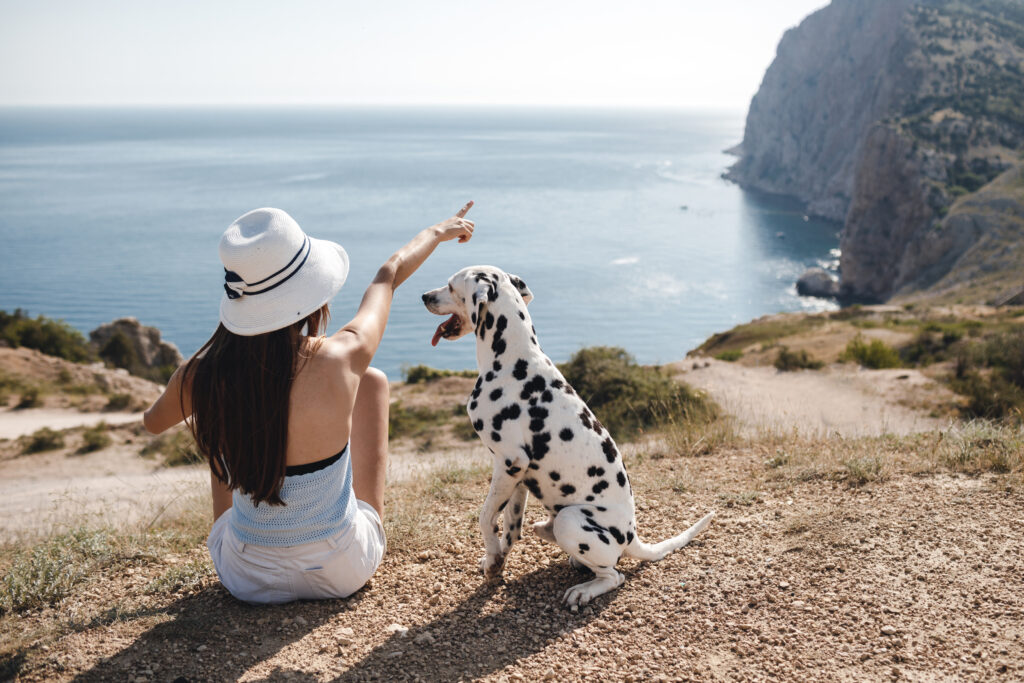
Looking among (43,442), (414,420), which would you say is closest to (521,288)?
(414,420)

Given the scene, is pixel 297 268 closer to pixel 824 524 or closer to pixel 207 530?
pixel 207 530

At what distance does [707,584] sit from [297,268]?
9.55 feet

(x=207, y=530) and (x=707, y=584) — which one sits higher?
(x=707, y=584)

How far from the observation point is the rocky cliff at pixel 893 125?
5322 cm

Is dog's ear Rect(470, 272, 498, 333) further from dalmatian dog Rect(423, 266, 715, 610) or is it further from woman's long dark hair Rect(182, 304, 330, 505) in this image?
woman's long dark hair Rect(182, 304, 330, 505)

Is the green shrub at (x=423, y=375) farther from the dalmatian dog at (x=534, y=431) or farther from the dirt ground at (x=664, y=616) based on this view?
the dalmatian dog at (x=534, y=431)

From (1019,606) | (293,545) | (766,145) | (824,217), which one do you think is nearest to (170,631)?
(293,545)

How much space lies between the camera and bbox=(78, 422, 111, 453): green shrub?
15250 millimetres

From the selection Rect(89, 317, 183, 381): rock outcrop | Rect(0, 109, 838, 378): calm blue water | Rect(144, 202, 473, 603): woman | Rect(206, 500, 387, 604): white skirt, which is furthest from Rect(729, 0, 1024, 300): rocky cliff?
Rect(144, 202, 473, 603): woman

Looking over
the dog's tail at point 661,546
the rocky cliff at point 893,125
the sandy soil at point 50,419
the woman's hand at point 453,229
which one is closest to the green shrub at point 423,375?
the sandy soil at point 50,419

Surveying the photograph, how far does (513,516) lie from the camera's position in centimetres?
429

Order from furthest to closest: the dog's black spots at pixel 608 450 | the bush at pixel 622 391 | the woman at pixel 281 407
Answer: the bush at pixel 622 391
the dog's black spots at pixel 608 450
the woman at pixel 281 407

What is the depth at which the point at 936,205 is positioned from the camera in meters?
51.4

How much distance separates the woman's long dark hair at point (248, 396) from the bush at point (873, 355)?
62.8ft
